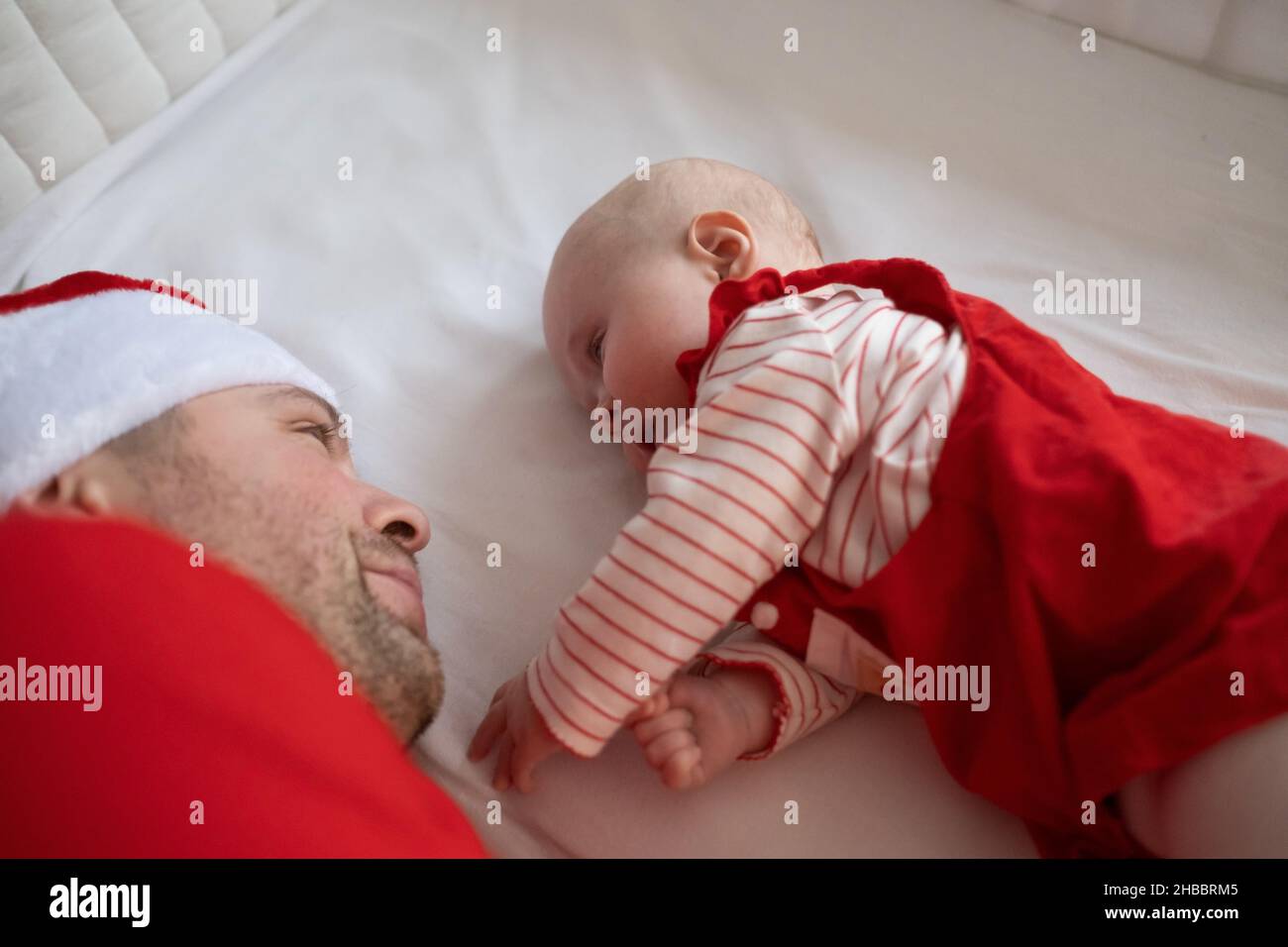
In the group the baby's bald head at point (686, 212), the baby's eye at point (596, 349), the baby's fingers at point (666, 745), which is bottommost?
the baby's fingers at point (666, 745)

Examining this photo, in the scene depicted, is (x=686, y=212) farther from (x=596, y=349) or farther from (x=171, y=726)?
(x=171, y=726)

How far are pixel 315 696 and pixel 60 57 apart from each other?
0.98m

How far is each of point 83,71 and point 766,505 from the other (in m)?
1.07

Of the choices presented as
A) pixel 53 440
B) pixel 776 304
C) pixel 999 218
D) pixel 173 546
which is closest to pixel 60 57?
pixel 53 440

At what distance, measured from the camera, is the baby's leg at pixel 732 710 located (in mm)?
870

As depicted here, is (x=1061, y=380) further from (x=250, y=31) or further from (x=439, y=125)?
(x=250, y=31)

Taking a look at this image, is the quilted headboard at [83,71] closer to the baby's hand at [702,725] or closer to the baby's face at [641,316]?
the baby's face at [641,316]

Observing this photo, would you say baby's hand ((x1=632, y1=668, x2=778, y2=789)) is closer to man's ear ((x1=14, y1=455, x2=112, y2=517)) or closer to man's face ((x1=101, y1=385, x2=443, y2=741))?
man's face ((x1=101, y1=385, x2=443, y2=741))

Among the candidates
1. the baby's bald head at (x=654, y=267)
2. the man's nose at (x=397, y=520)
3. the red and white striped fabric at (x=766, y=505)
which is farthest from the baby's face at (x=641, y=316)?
the man's nose at (x=397, y=520)

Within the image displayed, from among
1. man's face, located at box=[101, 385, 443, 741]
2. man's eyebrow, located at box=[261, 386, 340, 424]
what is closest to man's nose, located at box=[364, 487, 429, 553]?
man's face, located at box=[101, 385, 443, 741]

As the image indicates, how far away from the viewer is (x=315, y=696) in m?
0.72

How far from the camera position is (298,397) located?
992mm

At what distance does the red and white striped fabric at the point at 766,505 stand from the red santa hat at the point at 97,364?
0.38 meters

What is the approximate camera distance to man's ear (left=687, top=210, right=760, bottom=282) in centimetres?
Answer: 105
